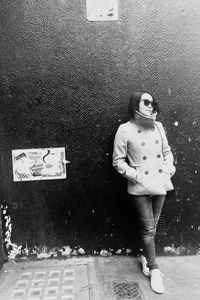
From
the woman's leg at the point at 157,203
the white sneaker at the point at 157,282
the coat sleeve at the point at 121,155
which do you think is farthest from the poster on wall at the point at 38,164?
the white sneaker at the point at 157,282

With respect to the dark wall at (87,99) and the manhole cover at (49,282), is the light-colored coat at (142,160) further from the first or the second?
the manhole cover at (49,282)

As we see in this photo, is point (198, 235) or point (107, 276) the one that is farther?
point (198, 235)

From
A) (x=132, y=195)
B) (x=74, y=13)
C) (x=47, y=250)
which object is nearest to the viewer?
(x=132, y=195)

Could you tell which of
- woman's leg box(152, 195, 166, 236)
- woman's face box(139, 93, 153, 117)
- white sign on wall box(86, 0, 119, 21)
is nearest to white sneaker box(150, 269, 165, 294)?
woman's leg box(152, 195, 166, 236)

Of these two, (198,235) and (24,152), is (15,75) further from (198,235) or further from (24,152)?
(198,235)

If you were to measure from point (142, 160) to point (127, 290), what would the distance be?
1319 millimetres

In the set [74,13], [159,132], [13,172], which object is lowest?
[13,172]

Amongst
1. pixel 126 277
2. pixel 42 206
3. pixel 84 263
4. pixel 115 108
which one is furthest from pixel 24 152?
pixel 126 277

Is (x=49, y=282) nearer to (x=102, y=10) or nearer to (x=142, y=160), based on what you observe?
(x=142, y=160)

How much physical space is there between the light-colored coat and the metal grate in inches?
37.6

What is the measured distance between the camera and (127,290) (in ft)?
11.0

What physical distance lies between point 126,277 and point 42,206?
4.07 feet

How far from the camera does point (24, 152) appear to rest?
3.83 m

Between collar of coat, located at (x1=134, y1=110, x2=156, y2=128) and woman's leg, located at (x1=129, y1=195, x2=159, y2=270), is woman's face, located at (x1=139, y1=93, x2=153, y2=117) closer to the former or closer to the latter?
collar of coat, located at (x1=134, y1=110, x2=156, y2=128)
